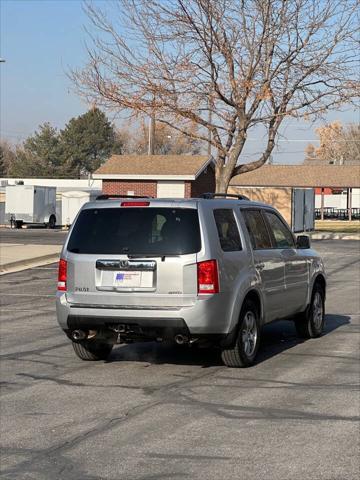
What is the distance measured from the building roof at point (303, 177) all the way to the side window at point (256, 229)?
59583 mm

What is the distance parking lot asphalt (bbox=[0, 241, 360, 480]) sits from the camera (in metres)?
5.50

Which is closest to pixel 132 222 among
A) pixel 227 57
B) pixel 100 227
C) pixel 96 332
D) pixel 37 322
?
pixel 100 227

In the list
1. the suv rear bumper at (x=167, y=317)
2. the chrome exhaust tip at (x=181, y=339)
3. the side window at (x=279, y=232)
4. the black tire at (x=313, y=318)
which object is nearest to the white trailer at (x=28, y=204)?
the black tire at (x=313, y=318)

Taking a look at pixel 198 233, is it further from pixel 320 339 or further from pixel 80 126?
pixel 80 126

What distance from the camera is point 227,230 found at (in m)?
8.80

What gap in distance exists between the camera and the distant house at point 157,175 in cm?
4616

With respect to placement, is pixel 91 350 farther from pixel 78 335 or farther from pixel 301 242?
pixel 301 242

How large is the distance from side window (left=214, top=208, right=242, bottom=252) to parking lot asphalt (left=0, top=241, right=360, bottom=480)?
4.47 feet

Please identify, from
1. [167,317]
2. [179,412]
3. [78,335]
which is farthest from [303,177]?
[179,412]

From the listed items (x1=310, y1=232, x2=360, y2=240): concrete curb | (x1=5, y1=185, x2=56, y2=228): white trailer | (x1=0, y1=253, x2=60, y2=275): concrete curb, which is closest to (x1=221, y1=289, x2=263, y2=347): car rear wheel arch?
(x1=0, y1=253, x2=60, y2=275): concrete curb

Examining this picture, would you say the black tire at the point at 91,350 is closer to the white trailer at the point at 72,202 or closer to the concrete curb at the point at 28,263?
the concrete curb at the point at 28,263

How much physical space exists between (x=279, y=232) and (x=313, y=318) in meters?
1.45

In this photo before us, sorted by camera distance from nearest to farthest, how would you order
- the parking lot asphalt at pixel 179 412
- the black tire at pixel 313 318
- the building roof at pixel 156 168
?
the parking lot asphalt at pixel 179 412 < the black tire at pixel 313 318 < the building roof at pixel 156 168

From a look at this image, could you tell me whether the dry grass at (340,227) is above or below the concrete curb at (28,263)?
above
